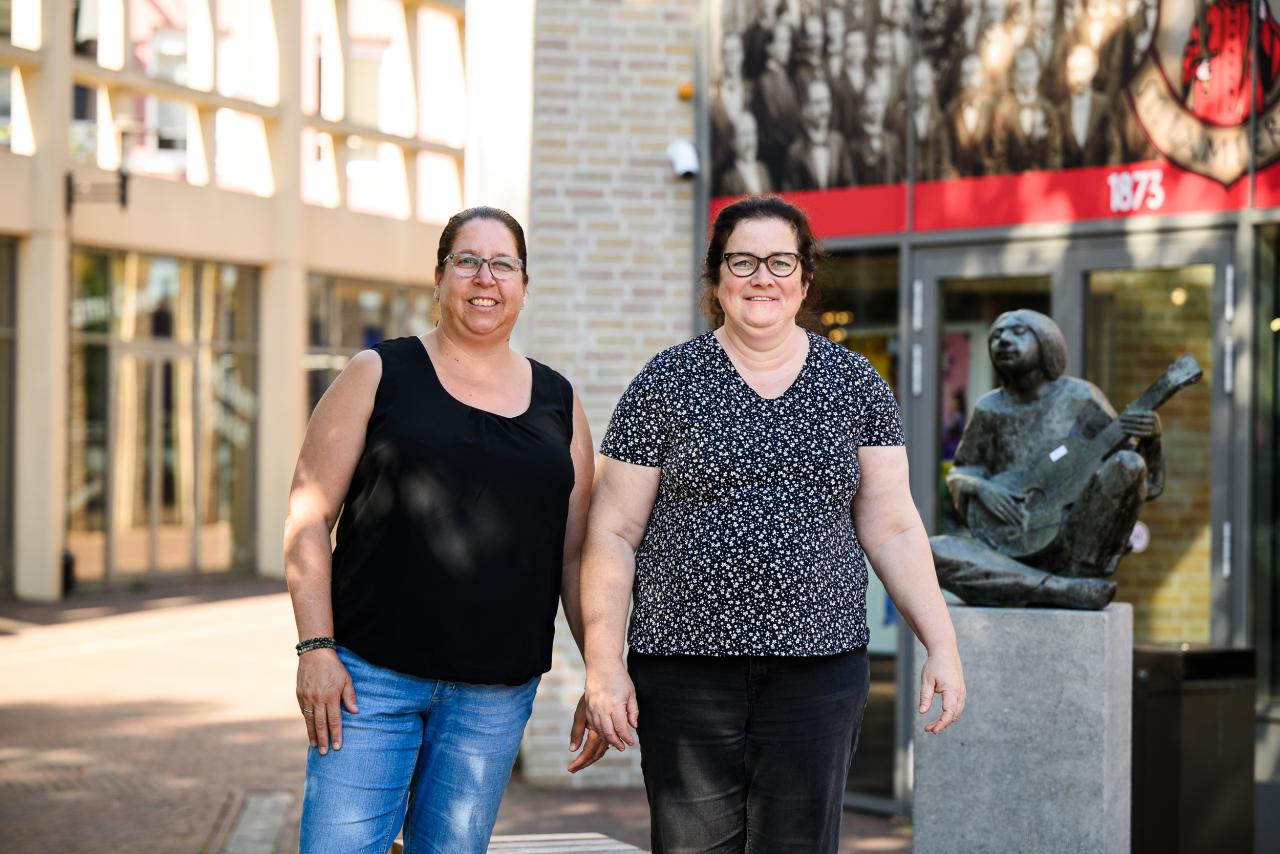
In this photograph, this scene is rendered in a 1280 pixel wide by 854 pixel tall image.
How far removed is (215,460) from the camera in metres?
19.2

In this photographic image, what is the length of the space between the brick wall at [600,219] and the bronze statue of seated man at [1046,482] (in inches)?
113

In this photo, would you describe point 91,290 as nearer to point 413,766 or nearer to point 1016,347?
point 1016,347

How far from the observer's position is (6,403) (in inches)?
643

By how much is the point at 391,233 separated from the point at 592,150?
45.6 feet

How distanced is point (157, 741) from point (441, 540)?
6751mm

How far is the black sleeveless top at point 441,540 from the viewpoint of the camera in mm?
3178

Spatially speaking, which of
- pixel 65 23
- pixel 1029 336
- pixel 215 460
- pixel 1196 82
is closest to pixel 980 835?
pixel 1029 336

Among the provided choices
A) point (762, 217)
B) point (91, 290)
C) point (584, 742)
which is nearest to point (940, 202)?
point (762, 217)

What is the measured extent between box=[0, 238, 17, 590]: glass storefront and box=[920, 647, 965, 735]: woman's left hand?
584 inches

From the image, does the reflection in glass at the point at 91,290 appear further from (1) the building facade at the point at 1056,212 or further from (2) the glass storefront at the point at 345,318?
(1) the building facade at the point at 1056,212

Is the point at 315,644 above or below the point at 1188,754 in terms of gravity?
above

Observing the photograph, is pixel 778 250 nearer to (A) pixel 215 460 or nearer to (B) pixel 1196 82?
(B) pixel 1196 82

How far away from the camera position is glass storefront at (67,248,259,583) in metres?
17.4

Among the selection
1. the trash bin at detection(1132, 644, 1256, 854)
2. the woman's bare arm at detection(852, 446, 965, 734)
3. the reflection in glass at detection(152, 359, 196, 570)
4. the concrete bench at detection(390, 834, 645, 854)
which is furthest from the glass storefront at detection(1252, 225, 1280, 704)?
the reflection in glass at detection(152, 359, 196, 570)
